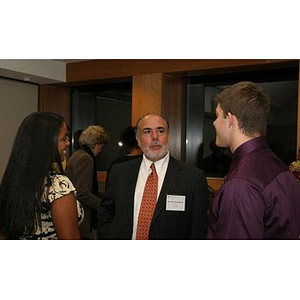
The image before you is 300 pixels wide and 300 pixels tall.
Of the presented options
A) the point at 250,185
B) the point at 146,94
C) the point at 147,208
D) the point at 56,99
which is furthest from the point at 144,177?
the point at 56,99

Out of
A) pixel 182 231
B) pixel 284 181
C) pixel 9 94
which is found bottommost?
pixel 182 231

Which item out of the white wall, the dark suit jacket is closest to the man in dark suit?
the dark suit jacket

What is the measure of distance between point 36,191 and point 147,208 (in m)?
0.75

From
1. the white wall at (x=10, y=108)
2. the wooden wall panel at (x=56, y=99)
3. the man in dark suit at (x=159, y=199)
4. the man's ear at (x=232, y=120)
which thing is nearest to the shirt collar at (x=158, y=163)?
the man in dark suit at (x=159, y=199)

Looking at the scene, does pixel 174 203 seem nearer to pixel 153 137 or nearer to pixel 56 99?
pixel 153 137

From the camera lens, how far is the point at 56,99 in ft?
18.8

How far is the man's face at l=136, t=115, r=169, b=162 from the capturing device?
2207mm

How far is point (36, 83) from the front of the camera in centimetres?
553

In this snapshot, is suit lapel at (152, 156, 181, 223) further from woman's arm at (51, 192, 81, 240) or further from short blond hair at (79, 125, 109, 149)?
short blond hair at (79, 125, 109, 149)

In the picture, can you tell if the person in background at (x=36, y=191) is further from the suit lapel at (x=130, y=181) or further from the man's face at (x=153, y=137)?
the man's face at (x=153, y=137)

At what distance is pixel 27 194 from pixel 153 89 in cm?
325
